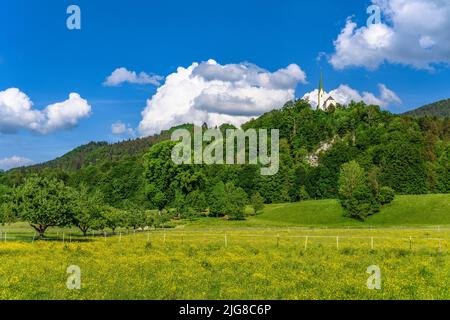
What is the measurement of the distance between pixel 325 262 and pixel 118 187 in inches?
6120

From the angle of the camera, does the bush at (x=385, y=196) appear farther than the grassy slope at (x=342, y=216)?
Yes

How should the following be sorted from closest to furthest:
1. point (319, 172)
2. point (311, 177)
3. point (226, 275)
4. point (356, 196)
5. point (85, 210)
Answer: point (226, 275) → point (85, 210) → point (356, 196) → point (311, 177) → point (319, 172)

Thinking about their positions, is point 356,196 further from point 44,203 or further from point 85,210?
point 44,203

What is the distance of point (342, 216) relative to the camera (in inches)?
4786

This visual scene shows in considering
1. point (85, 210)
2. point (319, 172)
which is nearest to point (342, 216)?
point (319, 172)

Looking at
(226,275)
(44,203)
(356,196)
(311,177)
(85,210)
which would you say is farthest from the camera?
(311,177)

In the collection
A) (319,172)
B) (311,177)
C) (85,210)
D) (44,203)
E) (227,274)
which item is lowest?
(227,274)

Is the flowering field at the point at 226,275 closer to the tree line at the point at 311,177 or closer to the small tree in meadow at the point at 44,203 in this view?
the small tree in meadow at the point at 44,203

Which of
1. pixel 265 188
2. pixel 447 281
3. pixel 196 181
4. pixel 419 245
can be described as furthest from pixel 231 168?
pixel 447 281

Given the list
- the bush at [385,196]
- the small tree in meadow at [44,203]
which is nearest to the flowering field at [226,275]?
the small tree in meadow at [44,203]

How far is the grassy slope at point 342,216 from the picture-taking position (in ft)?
358

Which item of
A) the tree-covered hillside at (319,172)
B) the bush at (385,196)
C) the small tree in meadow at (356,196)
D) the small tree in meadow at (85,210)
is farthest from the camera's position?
the bush at (385,196)

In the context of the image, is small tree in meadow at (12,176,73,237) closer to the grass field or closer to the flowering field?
the grass field
